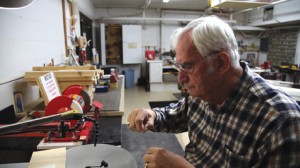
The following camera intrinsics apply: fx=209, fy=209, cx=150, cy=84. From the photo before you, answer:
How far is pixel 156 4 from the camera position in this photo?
20.7 feet

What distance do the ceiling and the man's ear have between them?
5.03m

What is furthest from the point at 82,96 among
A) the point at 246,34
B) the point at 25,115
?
the point at 246,34

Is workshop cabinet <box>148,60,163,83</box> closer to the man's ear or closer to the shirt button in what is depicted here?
the shirt button

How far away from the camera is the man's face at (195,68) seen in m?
0.89

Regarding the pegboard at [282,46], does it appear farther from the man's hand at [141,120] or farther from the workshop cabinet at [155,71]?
the man's hand at [141,120]

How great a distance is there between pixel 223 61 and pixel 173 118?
575mm

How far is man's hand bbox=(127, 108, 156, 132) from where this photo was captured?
3.73 ft

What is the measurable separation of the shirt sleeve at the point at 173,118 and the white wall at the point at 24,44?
3.46 ft

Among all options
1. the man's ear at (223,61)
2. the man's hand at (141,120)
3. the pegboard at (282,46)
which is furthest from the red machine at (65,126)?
the pegboard at (282,46)

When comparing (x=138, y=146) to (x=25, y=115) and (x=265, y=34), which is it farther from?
(x=265, y=34)

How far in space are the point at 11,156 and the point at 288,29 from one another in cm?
748

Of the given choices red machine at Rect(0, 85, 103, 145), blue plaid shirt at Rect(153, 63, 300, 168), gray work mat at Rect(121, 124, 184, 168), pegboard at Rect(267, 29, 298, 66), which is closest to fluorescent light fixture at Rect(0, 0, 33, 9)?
red machine at Rect(0, 85, 103, 145)

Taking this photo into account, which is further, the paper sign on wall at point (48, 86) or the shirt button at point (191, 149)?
the paper sign on wall at point (48, 86)

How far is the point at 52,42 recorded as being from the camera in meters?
2.39
